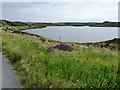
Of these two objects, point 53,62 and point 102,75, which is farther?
point 53,62

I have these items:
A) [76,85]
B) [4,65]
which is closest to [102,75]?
[76,85]

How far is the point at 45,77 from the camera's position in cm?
786

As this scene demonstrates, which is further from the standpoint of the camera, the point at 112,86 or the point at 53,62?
the point at 53,62

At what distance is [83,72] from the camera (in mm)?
8562

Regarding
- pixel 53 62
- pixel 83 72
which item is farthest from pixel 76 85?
pixel 53 62

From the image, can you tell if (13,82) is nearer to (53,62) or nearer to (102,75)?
(53,62)

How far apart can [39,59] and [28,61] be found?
411mm

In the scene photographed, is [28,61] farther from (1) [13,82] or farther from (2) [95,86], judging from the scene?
(2) [95,86]

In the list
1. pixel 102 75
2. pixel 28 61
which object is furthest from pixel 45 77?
pixel 28 61

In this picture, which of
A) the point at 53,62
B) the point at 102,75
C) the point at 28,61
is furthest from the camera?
the point at 28,61

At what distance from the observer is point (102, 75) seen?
8.17 metres

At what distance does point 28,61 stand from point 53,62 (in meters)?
1.28

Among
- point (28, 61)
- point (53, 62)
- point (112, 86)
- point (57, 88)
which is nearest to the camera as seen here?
point (57, 88)

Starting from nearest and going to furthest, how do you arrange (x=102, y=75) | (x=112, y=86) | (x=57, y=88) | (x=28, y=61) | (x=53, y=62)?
(x=57, y=88)
(x=112, y=86)
(x=102, y=75)
(x=53, y=62)
(x=28, y=61)
